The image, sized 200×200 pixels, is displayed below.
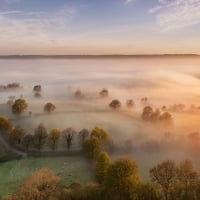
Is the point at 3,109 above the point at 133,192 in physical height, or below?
above


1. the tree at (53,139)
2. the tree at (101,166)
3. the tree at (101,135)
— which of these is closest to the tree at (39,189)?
the tree at (101,166)

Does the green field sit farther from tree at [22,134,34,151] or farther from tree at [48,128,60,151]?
tree at [22,134,34,151]

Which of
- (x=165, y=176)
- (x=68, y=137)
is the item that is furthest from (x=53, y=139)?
(x=165, y=176)

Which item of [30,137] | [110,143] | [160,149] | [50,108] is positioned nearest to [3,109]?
[50,108]

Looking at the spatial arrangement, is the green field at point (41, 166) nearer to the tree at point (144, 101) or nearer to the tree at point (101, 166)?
the tree at point (101, 166)

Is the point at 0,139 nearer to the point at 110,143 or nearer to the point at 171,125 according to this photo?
the point at 110,143

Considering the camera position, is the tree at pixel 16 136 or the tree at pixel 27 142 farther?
the tree at pixel 16 136

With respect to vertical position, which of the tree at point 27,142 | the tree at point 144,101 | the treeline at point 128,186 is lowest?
the treeline at point 128,186
